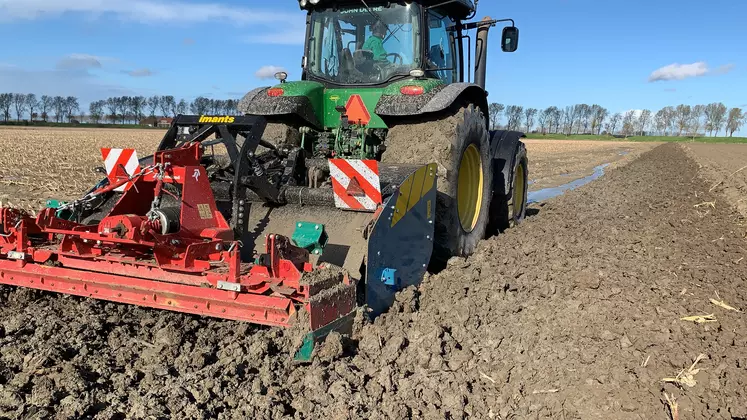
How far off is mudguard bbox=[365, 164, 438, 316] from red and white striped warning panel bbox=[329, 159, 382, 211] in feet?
0.61

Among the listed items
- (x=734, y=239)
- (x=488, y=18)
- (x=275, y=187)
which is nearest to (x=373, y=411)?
(x=275, y=187)

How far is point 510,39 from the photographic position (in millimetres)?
6551

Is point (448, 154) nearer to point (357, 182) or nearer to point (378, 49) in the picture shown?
point (357, 182)

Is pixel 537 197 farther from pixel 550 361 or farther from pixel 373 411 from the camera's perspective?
pixel 373 411

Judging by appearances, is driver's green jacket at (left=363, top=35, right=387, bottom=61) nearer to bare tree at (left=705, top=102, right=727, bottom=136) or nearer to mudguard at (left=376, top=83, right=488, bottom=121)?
mudguard at (left=376, top=83, right=488, bottom=121)

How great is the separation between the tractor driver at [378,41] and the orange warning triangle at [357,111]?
0.51 m

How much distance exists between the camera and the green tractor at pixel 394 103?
4.82 meters

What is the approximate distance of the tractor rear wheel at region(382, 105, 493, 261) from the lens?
4648mm

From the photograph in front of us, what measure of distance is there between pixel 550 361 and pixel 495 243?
9.20 feet

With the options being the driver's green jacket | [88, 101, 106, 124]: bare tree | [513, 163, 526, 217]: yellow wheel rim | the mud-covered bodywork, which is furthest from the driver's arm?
[88, 101, 106, 124]: bare tree

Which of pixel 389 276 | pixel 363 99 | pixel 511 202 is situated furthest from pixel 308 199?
pixel 511 202

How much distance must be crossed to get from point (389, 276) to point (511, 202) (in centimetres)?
346

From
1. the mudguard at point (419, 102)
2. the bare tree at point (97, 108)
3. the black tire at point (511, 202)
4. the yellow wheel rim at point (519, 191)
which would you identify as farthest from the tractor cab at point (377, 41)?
the bare tree at point (97, 108)

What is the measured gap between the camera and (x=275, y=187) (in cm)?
446
